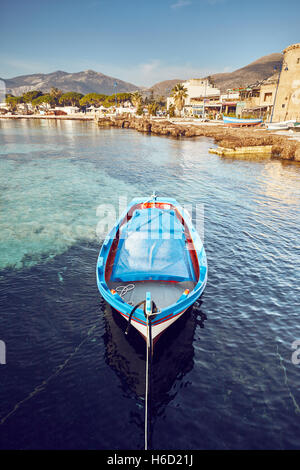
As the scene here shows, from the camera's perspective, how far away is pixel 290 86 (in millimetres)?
72500

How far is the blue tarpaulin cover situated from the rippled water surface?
6.94 feet

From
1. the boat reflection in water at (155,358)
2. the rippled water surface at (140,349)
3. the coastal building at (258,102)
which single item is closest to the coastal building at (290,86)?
the coastal building at (258,102)

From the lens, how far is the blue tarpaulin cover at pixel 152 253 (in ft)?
34.5

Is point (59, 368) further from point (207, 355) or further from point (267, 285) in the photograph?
point (267, 285)

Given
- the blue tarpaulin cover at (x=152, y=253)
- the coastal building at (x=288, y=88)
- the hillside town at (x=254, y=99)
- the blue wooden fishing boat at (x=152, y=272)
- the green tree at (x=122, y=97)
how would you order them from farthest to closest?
the green tree at (x=122, y=97) → the hillside town at (x=254, y=99) → the coastal building at (x=288, y=88) → the blue tarpaulin cover at (x=152, y=253) → the blue wooden fishing boat at (x=152, y=272)

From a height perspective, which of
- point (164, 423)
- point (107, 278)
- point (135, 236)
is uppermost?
point (135, 236)

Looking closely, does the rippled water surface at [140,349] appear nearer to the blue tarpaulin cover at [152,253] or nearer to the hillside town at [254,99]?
the blue tarpaulin cover at [152,253]

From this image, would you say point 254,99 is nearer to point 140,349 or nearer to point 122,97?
point 140,349

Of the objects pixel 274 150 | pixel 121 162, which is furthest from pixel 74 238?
pixel 274 150

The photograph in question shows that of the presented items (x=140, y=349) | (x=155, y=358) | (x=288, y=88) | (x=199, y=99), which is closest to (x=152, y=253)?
(x=140, y=349)

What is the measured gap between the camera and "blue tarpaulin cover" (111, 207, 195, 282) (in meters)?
10.5

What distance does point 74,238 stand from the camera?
1747cm

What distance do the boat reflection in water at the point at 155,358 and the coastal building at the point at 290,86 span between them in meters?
84.6

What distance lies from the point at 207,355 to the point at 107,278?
17.2 ft
